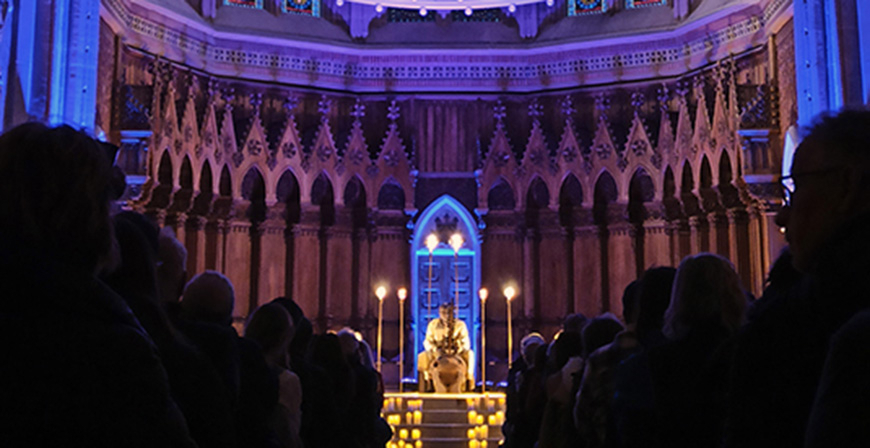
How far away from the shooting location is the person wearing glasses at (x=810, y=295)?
5.16 feet

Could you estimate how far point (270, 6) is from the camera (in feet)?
54.6

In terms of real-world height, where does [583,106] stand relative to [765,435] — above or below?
above

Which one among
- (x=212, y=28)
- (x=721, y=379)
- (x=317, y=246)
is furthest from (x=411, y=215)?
(x=721, y=379)

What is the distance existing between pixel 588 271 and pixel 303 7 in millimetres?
7382

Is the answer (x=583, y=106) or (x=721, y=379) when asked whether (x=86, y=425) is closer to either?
(x=721, y=379)

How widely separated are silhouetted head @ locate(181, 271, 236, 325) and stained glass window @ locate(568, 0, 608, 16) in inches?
568

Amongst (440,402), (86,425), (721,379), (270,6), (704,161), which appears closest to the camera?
(86,425)

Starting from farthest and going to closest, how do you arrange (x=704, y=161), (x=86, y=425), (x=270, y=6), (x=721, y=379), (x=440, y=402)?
(x=270, y=6)
(x=704, y=161)
(x=440, y=402)
(x=721, y=379)
(x=86, y=425)

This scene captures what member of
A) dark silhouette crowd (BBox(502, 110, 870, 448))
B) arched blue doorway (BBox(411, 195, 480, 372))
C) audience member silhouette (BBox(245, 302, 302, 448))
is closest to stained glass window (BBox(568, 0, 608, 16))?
arched blue doorway (BBox(411, 195, 480, 372))

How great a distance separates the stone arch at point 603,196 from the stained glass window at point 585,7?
315 centimetres

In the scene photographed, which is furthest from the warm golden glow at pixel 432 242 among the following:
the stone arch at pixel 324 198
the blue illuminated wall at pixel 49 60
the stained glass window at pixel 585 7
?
the blue illuminated wall at pixel 49 60

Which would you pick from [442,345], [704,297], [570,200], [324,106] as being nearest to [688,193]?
[570,200]

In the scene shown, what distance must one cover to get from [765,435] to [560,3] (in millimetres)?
16211

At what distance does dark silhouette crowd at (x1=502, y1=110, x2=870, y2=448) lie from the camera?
134 centimetres
